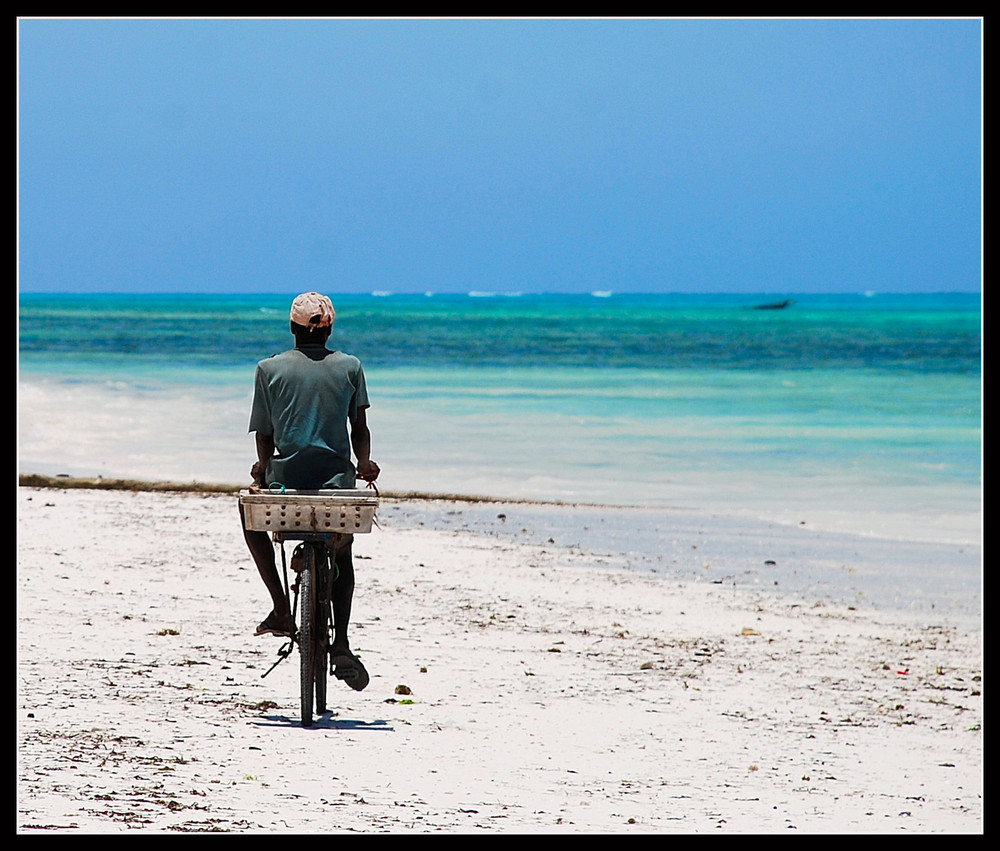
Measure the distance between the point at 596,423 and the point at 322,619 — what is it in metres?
16.4

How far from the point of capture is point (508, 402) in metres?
26.0

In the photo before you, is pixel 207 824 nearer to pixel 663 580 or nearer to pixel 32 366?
pixel 663 580

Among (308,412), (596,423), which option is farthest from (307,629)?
(596,423)

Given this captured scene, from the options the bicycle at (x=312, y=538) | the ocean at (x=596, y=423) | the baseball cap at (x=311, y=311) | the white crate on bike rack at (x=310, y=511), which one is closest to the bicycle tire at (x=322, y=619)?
the bicycle at (x=312, y=538)

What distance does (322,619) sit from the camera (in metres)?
5.85

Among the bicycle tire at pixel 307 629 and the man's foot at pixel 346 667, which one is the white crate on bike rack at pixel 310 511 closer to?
the bicycle tire at pixel 307 629

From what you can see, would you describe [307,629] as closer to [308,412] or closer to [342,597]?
[342,597]

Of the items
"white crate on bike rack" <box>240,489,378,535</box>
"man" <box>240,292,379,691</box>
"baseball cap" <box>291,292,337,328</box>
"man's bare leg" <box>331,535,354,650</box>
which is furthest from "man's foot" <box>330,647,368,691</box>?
"baseball cap" <box>291,292,337,328</box>

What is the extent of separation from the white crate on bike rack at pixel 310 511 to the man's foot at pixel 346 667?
74 centimetres

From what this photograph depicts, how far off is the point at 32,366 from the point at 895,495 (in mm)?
25229

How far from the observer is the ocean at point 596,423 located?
47.7ft

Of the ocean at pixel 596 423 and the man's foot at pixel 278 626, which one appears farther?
the ocean at pixel 596 423

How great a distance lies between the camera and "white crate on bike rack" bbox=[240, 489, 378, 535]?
5426 mm

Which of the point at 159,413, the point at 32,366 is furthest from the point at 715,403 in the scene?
the point at 32,366
